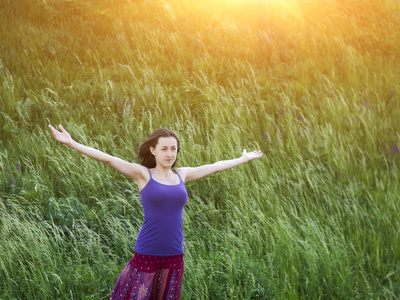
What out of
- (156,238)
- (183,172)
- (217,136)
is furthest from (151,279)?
(217,136)

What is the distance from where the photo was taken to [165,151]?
322 centimetres

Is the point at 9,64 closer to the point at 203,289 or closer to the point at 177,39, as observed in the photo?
the point at 177,39

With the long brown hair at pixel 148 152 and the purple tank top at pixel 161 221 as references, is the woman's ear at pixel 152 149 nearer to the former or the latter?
the long brown hair at pixel 148 152

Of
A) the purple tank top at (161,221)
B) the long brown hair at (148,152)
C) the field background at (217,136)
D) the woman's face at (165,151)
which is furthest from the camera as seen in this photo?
the field background at (217,136)

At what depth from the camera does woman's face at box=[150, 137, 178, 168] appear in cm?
320

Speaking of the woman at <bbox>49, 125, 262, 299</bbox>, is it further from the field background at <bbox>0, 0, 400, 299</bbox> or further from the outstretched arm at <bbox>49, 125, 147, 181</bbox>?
the field background at <bbox>0, 0, 400, 299</bbox>

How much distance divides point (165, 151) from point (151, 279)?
2.80 ft

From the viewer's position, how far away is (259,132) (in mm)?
6555

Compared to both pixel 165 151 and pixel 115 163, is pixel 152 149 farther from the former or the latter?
pixel 115 163

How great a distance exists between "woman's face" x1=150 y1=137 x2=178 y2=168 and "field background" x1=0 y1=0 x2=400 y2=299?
4.79 ft

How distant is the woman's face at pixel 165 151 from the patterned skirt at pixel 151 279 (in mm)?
629

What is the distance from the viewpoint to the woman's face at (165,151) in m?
3.20

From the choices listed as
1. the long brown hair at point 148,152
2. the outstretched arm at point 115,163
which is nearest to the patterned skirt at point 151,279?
the outstretched arm at point 115,163

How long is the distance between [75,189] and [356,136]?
389 cm
